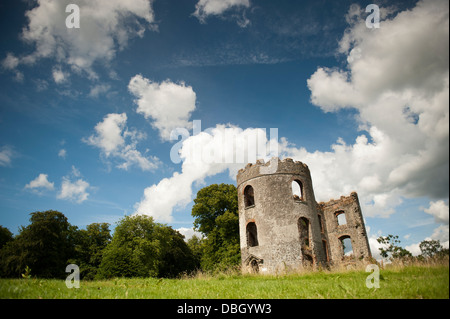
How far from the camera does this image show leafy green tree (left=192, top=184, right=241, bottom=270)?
973 inches

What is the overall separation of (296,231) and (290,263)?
2.09 m

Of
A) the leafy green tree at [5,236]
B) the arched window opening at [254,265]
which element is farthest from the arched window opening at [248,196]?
the leafy green tree at [5,236]

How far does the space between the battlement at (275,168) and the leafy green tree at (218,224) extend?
7.98 meters

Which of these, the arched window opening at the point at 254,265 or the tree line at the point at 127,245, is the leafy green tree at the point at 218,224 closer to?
the tree line at the point at 127,245

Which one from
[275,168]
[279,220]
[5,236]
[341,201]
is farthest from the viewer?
[5,236]

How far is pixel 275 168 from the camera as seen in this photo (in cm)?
1856

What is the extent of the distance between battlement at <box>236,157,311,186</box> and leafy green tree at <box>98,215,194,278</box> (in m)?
15.8

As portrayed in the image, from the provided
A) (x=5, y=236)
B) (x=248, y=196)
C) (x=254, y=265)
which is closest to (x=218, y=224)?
(x=248, y=196)

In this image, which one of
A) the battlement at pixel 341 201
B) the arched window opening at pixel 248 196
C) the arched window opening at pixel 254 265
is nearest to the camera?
the arched window opening at pixel 254 265

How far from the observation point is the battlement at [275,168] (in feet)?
61.0

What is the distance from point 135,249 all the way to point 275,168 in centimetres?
1870

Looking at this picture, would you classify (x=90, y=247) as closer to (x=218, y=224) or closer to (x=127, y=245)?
(x=127, y=245)
